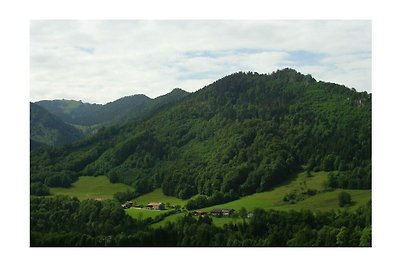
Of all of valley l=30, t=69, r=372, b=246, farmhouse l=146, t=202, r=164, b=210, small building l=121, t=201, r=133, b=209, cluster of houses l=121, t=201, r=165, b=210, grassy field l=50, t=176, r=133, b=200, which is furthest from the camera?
grassy field l=50, t=176, r=133, b=200

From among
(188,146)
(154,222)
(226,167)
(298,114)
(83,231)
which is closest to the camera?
Answer: (83,231)

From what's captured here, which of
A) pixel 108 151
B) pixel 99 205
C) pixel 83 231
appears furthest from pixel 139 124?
pixel 83 231

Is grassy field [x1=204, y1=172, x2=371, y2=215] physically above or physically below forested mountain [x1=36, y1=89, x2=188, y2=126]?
below

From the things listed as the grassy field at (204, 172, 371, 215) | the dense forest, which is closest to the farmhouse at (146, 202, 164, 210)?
the dense forest

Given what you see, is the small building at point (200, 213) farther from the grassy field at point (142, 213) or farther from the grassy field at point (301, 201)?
the grassy field at point (142, 213)

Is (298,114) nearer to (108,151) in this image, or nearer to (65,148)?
(108,151)

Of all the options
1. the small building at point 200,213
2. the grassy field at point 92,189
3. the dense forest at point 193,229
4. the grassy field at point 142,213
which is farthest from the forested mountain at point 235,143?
the dense forest at point 193,229

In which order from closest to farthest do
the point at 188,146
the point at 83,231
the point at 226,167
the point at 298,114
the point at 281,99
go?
the point at 83,231 → the point at 226,167 → the point at 188,146 → the point at 298,114 → the point at 281,99

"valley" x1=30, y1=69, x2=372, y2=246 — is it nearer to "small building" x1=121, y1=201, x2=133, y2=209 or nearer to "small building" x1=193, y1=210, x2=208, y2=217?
"small building" x1=121, y1=201, x2=133, y2=209
